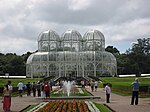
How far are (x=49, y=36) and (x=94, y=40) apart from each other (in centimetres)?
1420

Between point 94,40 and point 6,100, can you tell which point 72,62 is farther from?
point 6,100

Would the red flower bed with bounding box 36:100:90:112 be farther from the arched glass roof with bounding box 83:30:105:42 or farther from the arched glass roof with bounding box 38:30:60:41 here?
the arched glass roof with bounding box 38:30:60:41

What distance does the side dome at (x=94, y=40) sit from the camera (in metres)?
114

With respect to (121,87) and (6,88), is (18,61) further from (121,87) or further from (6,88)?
(6,88)

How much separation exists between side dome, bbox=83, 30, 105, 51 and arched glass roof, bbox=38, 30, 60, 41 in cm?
916

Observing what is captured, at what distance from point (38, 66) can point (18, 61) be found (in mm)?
13605

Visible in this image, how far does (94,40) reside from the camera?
4532 inches

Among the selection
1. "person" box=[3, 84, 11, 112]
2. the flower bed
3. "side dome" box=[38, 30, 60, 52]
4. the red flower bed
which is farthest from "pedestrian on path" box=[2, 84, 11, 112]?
"side dome" box=[38, 30, 60, 52]

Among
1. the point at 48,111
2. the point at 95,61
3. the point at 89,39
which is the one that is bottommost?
the point at 48,111

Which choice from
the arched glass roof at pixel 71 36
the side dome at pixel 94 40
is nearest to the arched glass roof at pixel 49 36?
the arched glass roof at pixel 71 36

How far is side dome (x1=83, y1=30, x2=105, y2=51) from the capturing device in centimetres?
11388

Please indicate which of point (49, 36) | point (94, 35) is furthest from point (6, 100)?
point (94, 35)

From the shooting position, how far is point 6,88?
2166 cm

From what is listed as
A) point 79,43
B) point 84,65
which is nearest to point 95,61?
point 84,65
